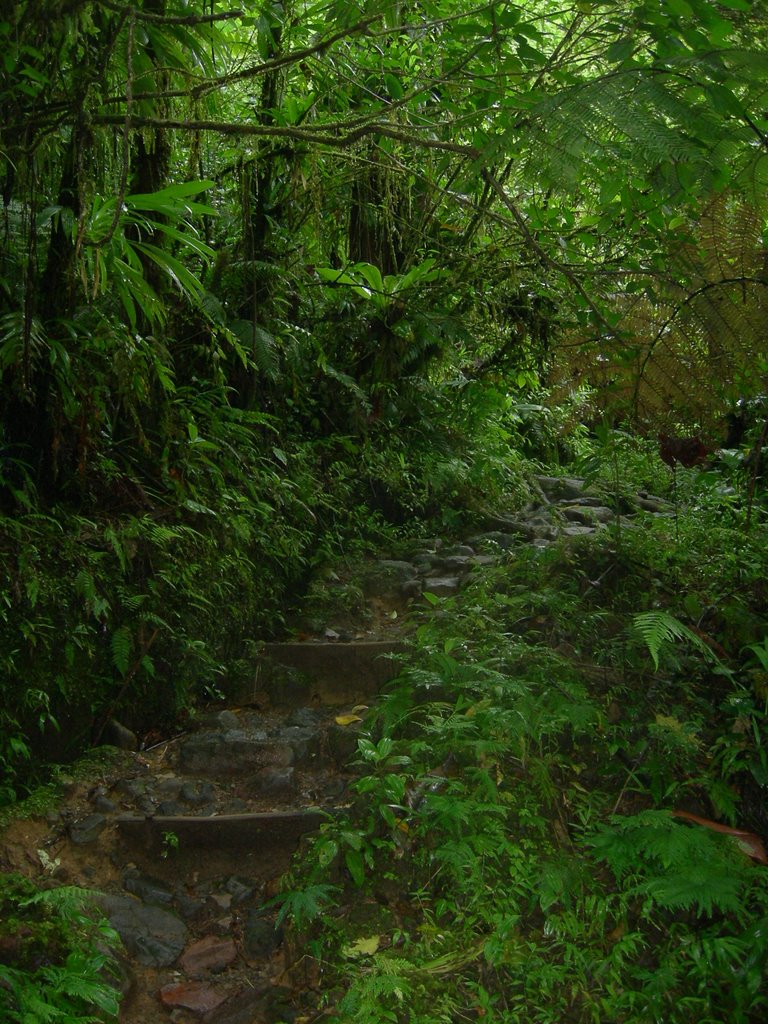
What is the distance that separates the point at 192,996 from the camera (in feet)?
9.71

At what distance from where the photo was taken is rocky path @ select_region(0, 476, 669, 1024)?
3.00 metres

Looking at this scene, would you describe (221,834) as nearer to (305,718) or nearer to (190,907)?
(190,907)

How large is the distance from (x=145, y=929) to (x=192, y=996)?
36cm

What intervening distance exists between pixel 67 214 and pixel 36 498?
131 centimetres

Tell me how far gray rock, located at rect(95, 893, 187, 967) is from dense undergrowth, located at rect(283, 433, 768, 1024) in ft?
1.65

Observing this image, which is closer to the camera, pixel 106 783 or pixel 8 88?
pixel 8 88

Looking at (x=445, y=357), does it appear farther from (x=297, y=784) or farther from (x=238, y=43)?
(x=297, y=784)

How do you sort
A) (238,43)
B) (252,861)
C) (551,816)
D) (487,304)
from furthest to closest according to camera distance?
1. (487,304)
2. (238,43)
3. (252,861)
4. (551,816)

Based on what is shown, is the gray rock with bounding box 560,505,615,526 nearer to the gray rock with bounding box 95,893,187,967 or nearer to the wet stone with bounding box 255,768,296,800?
the wet stone with bounding box 255,768,296,800

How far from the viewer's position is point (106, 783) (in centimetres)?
384

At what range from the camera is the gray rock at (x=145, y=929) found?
3102mm

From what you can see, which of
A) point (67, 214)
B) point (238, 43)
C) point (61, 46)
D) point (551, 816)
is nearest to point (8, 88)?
point (61, 46)

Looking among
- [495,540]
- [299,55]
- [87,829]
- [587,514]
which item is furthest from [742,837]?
[299,55]

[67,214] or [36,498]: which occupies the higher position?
[67,214]
